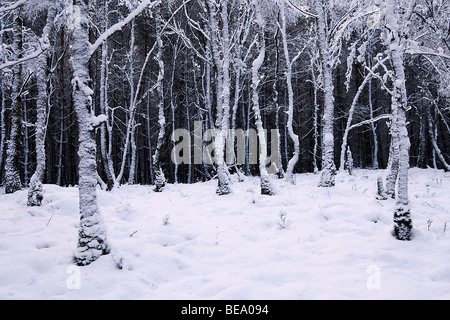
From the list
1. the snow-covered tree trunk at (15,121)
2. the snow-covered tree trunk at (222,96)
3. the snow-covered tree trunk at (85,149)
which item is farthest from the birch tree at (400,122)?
the snow-covered tree trunk at (15,121)

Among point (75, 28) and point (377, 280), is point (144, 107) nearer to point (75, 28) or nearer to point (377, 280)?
point (75, 28)

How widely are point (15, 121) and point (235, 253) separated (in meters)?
8.12

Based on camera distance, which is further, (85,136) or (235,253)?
(235,253)

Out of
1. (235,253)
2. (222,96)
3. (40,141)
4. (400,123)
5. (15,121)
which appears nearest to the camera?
(235,253)

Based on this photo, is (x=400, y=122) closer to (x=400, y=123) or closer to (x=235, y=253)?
(x=400, y=123)

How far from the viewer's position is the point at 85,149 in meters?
4.21

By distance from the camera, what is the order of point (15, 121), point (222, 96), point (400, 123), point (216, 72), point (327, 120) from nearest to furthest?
point (400, 123) → point (15, 121) → point (327, 120) → point (222, 96) → point (216, 72)

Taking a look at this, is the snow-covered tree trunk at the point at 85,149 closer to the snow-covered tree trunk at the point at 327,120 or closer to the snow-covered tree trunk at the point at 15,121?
the snow-covered tree trunk at the point at 15,121

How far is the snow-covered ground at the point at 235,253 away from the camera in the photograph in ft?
11.0

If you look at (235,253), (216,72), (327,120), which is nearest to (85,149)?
(235,253)

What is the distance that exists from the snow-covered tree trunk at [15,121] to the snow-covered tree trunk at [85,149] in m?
5.18
